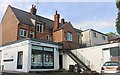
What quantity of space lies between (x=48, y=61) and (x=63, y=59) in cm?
396

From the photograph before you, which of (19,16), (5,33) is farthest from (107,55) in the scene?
(5,33)

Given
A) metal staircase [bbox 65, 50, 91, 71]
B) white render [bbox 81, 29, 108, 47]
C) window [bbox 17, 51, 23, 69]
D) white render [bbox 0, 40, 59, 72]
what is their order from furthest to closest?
white render [bbox 81, 29, 108, 47]
metal staircase [bbox 65, 50, 91, 71]
window [bbox 17, 51, 23, 69]
white render [bbox 0, 40, 59, 72]

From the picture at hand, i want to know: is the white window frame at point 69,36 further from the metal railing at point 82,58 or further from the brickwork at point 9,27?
the brickwork at point 9,27

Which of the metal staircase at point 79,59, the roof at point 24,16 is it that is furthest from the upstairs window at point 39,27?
the metal staircase at point 79,59

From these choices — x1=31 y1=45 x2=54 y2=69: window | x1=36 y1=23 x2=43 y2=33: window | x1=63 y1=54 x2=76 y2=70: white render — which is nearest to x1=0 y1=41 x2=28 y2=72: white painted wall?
x1=31 y1=45 x2=54 y2=69: window

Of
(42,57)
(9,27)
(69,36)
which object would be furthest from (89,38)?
(42,57)

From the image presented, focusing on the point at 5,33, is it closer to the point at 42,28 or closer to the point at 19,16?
the point at 19,16

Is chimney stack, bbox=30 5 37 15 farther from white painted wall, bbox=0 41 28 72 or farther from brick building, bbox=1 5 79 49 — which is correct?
white painted wall, bbox=0 41 28 72

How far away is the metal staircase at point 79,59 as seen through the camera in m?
29.3

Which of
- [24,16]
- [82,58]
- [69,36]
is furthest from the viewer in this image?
[24,16]

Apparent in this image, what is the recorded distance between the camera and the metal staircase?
1154 inches

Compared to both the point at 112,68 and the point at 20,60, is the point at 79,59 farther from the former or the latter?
the point at 112,68

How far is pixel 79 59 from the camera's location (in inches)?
1222

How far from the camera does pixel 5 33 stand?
1545 inches
